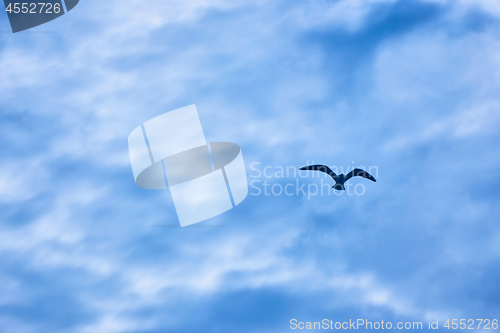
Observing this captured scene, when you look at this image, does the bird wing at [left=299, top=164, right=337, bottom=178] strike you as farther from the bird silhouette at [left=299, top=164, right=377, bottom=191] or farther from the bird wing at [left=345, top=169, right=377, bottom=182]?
the bird wing at [left=345, top=169, right=377, bottom=182]

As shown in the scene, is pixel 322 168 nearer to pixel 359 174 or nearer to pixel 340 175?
pixel 340 175

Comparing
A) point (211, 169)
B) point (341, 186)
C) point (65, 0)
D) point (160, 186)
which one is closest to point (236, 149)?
point (211, 169)

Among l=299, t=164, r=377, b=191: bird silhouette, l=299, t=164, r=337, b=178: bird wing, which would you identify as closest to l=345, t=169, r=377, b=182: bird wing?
l=299, t=164, r=377, b=191: bird silhouette

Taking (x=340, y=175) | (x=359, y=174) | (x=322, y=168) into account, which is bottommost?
(x=340, y=175)

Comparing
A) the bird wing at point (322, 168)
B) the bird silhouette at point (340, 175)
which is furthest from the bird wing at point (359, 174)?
the bird wing at point (322, 168)

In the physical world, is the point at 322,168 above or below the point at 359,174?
above

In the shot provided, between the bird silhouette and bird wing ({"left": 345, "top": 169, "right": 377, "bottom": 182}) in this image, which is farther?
bird wing ({"left": 345, "top": 169, "right": 377, "bottom": 182})

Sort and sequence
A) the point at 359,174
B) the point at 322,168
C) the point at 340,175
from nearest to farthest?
the point at 340,175 → the point at 359,174 → the point at 322,168

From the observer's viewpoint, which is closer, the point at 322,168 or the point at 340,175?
the point at 340,175

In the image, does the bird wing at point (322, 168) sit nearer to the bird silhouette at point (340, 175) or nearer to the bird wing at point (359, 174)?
the bird silhouette at point (340, 175)

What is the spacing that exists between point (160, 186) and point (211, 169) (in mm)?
9605

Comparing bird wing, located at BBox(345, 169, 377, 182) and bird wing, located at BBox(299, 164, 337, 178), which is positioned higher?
bird wing, located at BBox(299, 164, 337, 178)

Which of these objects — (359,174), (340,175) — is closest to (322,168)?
(340,175)

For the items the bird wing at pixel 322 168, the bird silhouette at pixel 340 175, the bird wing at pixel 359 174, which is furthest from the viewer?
the bird wing at pixel 322 168
